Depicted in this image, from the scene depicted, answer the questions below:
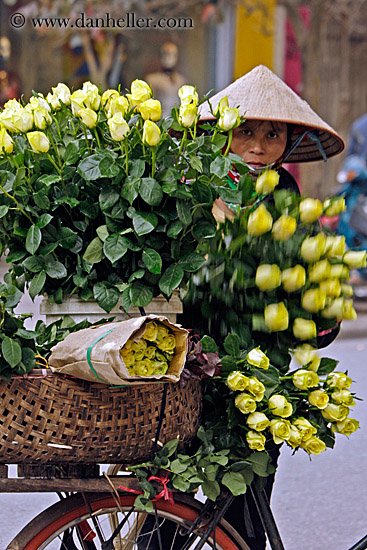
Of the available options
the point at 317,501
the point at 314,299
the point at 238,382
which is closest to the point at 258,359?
the point at 238,382

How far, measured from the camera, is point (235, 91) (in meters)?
2.50

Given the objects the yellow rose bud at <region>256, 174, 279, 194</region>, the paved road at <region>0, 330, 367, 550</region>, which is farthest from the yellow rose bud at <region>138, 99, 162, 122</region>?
the paved road at <region>0, 330, 367, 550</region>

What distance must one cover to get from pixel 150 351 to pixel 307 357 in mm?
393

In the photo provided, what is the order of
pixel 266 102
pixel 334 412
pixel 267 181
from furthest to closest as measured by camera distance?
pixel 266 102 < pixel 334 412 < pixel 267 181

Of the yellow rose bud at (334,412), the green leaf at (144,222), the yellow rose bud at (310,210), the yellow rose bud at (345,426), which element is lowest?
the yellow rose bud at (345,426)

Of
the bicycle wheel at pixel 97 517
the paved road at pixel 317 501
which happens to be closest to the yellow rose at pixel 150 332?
the bicycle wheel at pixel 97 517

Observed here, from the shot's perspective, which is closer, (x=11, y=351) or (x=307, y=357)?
(x=11, y=351)

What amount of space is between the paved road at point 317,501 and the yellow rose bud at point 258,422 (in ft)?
5.69

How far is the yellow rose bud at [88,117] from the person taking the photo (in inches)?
70.8

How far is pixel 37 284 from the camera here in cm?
182

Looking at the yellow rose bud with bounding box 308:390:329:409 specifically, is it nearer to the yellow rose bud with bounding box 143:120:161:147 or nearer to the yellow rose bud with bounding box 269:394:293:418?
the yellow rose bud with bounding box 269:394:293:418

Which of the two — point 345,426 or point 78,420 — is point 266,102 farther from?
point 78,420

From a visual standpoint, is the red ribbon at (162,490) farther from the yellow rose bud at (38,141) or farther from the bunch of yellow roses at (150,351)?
the yellow rose bud at (38,141)

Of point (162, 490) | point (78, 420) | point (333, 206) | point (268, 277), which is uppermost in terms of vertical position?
point (333, 206)
